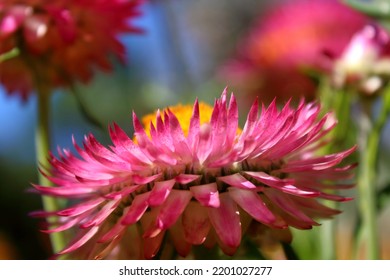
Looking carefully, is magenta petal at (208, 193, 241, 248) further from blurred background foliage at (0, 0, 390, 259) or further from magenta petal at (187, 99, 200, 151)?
blurred background foliage at (0, 0, 390, 259)

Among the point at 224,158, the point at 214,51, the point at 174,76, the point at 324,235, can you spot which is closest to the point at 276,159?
the point at 224,158

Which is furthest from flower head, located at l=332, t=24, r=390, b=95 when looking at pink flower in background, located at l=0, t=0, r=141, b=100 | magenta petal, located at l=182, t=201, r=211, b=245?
magenta petal, located at l=182, t=201, r=211, b=245

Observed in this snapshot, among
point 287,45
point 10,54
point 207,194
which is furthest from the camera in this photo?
point 287,45

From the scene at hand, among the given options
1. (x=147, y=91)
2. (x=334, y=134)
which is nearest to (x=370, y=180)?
(x=334, y=134)

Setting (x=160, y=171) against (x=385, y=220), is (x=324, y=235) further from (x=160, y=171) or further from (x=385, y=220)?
(x=385, y=220)

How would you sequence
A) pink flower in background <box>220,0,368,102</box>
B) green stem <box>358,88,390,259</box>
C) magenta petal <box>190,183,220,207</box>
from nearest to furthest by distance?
magenta petal <box>190,183,220,207</box>, green stem <box>358,88,390,259</box>, pink flower in background <box>220,0,368,102</box>

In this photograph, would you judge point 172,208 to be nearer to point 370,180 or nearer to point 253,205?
point 253,205
